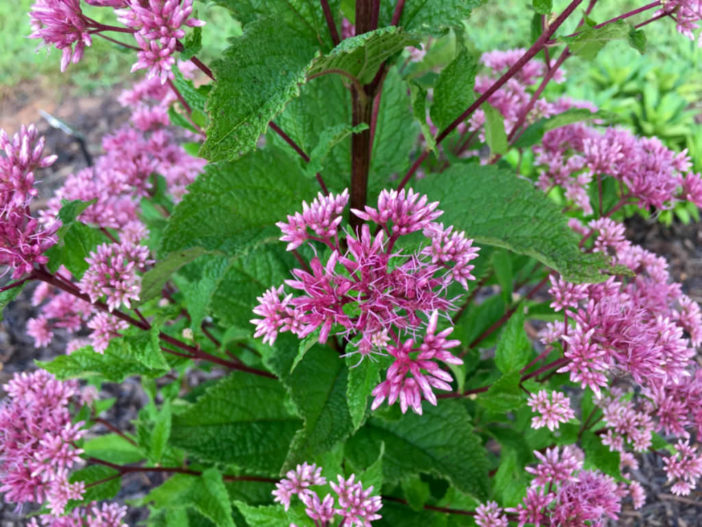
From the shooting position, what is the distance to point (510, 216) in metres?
1.47

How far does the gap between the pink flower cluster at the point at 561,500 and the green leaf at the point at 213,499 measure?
64 centimetres

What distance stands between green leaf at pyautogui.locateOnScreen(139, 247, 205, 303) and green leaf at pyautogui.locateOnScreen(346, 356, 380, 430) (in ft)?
1.36

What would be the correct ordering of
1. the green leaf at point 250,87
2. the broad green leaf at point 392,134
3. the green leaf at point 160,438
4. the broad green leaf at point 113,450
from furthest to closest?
the broad green leaf at point 113,450, the broad green leaf at point 392,134, the green leaf at point 160,438, the green leaf at point 250,87

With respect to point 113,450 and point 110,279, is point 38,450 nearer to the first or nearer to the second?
point 110,279

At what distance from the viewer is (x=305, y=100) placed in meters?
1.69

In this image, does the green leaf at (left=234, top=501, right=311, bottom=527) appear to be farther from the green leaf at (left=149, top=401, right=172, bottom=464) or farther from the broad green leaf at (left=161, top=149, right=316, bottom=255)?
the broad green leaf at (left=161, top=149, right=316, bottom=255)

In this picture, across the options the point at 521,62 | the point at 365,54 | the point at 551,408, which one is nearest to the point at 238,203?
the point at 365,54

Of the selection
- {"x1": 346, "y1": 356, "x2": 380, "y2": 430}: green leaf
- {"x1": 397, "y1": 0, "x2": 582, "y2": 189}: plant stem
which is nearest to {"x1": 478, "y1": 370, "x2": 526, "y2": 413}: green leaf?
{"x1": 346, "y1": 356, "x2": 380, "y2": 430}: green leaf

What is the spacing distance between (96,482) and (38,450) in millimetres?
168

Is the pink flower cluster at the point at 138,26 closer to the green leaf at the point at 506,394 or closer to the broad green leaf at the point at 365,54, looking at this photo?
the broad green leaf at the point at 365,54

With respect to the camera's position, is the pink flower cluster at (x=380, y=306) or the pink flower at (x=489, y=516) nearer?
the pink flower cluster at (x=380, y=306)

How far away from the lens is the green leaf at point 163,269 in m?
1.30

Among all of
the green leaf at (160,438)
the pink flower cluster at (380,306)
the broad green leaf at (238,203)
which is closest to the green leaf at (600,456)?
the pink flower cluster at (380,306)

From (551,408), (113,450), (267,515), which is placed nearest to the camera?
(267,515)
